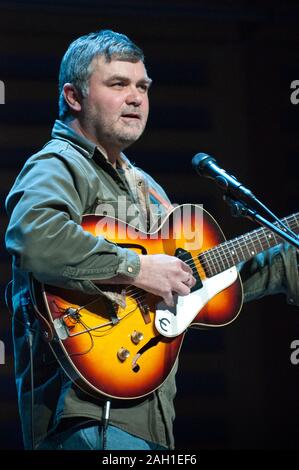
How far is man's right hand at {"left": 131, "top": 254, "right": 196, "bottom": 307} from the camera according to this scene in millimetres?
2412

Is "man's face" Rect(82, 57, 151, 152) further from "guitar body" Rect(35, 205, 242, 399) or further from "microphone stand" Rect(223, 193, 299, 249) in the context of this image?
"microphone stand" Rect(223, 193, 299, 249)

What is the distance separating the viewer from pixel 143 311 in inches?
97.3

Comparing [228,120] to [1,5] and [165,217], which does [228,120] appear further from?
[165,217]

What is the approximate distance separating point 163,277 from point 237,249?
0.40m

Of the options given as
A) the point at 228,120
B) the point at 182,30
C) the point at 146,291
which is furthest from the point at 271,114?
the point at 146,291

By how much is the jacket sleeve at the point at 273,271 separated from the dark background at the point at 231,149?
1.18 m

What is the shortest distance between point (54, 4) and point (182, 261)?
1.69 m

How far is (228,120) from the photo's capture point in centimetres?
416
